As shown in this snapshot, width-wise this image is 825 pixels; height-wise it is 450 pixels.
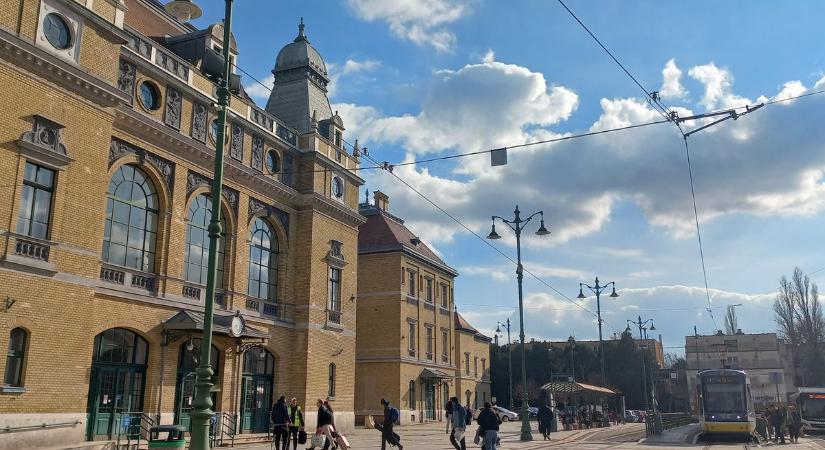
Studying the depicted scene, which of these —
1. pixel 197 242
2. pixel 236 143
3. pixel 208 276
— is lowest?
pixel 208 276

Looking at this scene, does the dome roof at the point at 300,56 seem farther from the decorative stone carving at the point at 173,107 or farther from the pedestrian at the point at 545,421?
the pedestrian at the point at 545,421

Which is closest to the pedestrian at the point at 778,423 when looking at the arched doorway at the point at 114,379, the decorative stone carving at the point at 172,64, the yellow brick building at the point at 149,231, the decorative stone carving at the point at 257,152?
the yellow brick building at the point at 149,231

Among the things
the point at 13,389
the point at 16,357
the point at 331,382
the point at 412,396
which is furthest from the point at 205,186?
the point at 412,396

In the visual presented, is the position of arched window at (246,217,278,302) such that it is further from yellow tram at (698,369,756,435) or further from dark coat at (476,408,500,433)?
yellow tram at (698,369,756,435)

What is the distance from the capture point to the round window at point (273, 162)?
103 feet

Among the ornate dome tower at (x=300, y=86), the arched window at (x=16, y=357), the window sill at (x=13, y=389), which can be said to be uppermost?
the ornate dome tower at (x=300, y=86)

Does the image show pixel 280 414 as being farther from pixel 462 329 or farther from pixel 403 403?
pixel 462 329

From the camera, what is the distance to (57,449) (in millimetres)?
18469

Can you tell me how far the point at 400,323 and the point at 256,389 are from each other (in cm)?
1730

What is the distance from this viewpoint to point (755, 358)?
98.0 meters

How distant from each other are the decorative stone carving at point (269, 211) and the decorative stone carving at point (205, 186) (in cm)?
115

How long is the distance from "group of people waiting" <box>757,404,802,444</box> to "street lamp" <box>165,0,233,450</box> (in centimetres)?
2652

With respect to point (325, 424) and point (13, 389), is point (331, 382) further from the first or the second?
point (13, 389)

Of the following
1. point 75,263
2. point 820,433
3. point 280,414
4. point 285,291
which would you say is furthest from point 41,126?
point 820,433
